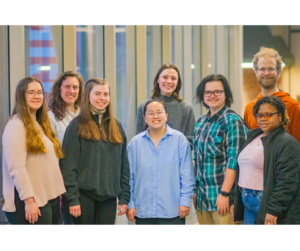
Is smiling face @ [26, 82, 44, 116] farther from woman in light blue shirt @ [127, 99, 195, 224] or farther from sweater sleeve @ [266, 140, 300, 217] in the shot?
sweater sleeve @ [266, 140, 300, 217]

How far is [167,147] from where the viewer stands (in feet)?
9.16

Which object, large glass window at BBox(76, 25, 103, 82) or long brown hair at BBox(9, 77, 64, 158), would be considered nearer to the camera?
long brown hair at BBox(9, 77, 64, 158)

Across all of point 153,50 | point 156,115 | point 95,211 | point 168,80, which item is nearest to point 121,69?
point 153,50

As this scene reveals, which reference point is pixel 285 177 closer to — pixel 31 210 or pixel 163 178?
pixel 163 178

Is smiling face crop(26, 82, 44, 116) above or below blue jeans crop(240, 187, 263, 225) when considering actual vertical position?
above

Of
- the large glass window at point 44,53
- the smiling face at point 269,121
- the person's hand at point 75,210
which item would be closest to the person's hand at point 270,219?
the smiling face at point 269,121

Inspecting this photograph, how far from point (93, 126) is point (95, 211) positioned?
65 centimetres

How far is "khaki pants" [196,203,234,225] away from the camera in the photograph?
9.01ft

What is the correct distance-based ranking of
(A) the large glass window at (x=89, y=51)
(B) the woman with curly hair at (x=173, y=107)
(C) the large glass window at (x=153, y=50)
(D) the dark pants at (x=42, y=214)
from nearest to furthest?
(D) the dark pants at (x=42, y=214)
(B) the woman with curly hair at (x=173, y=107)
(A) the large glass window at (x=89, y=51)
(C) the large glass window at (x=153, y=50)

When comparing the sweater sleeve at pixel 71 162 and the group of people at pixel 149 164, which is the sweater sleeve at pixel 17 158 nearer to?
the group of people at pixel 149 164

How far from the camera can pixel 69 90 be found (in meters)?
3.02

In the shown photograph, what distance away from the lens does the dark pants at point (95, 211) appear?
2646mm

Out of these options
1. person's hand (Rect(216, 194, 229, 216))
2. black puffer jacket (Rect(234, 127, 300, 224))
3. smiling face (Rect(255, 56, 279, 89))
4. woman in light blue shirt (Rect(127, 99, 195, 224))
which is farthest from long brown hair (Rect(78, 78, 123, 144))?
smiling face (Rect(255, 56, 279, 89))

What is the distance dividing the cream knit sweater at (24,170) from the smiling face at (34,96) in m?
0.14
